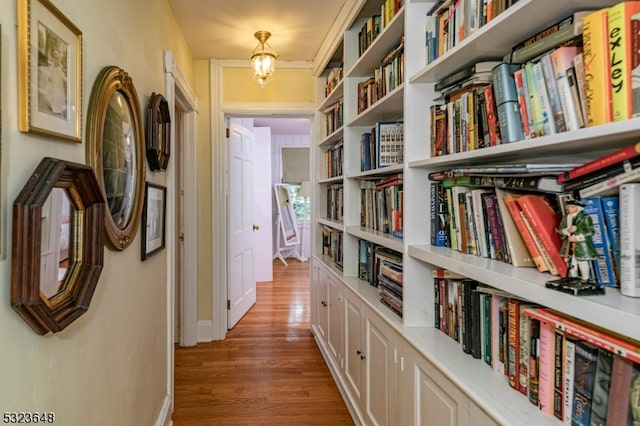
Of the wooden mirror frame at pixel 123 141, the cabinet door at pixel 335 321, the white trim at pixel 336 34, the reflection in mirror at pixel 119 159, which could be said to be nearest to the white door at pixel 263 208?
the white trim at pixel 336 34

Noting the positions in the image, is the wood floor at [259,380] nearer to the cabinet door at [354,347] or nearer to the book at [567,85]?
the cabinet door at [354,347]

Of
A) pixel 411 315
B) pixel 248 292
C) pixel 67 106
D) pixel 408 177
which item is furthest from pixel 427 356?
pixel 248 292

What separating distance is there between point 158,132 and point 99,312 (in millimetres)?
1005

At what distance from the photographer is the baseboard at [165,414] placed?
6.81 feet

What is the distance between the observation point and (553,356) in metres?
0.94

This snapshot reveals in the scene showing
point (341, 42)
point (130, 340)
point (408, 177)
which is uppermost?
point (341, 42)

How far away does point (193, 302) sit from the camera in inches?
136

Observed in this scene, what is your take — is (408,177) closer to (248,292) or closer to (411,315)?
(411,315)

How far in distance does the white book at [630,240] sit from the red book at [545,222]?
0.16 m

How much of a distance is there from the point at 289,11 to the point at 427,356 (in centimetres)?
228

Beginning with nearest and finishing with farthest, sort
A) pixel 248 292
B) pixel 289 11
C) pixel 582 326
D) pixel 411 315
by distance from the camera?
pixel 582 326, pixel 411 315, pixel 289 11, pixel 248 292

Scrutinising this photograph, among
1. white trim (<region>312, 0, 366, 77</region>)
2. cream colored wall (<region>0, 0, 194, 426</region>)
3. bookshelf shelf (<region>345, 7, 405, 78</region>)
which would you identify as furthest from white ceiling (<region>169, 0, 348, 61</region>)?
bookshelf shelf (<region>345, 7, 405, 78</region>)

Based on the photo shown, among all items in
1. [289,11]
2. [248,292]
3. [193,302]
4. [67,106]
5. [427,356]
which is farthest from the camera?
[248,292]

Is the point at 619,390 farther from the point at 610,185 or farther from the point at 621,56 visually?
the point at 621,56
